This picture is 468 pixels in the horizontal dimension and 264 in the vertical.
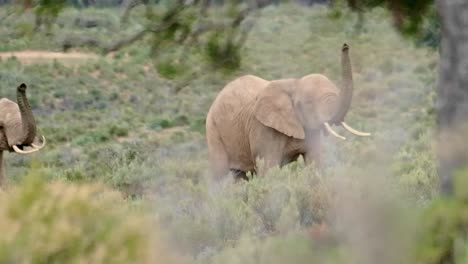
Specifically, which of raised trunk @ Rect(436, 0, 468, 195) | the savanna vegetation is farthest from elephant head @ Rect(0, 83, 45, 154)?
raised trunk @ Rect(436, 0, 468, 195)

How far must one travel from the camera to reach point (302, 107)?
11.6m

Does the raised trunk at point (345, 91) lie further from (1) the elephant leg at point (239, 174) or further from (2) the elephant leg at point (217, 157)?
(2) the elephant leg at point (217, 157)

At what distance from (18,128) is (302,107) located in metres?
3.25

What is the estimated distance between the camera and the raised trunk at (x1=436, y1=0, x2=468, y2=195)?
5.46 m

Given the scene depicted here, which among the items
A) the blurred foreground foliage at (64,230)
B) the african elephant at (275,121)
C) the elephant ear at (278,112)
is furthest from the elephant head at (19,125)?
the blurred foreground foliage at (64,230)

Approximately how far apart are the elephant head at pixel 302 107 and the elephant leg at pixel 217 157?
868mm

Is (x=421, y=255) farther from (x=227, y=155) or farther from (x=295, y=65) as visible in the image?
(x=295, y=65)

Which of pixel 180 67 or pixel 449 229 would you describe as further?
pixel 180 67

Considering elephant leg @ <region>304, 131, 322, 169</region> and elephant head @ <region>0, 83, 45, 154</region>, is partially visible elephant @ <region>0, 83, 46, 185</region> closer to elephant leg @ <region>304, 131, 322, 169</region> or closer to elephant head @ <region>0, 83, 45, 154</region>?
elephant head @ <region>0, 83, 45, 154</region>

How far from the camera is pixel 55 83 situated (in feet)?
108

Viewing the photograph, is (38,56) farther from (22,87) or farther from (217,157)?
(22,87)

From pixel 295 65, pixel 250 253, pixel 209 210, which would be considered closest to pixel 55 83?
pixel 295 65

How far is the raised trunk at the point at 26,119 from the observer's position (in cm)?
1169

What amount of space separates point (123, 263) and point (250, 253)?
941mm
